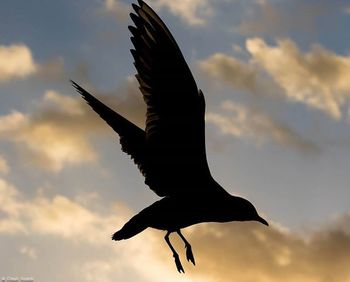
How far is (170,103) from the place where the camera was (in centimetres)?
1359

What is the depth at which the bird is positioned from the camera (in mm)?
13383

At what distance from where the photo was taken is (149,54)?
13375mm

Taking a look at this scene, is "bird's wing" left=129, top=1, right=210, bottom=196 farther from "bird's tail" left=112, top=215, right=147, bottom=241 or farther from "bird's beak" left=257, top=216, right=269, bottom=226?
"bird's beak" left=257, top=216, right=269, bottom=226

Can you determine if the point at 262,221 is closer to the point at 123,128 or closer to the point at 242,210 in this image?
Answer: the point at 242,210

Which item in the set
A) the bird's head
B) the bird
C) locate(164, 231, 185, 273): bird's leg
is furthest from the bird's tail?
the bird's head

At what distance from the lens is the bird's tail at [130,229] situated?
14.3m

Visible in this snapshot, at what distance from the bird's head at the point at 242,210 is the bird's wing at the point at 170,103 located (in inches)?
25.3

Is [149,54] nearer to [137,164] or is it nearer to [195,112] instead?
[195,112]

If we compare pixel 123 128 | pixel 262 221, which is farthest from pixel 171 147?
pixel 262 221


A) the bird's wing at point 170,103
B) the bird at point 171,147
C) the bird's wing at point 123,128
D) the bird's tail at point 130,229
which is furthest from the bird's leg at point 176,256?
the bird's wing at point 123,128

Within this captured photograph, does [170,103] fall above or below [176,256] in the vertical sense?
above

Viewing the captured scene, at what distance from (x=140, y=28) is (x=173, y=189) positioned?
2.64 m

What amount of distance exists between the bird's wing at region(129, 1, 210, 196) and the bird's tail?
946 millimetres

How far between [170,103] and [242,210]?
2.10m
